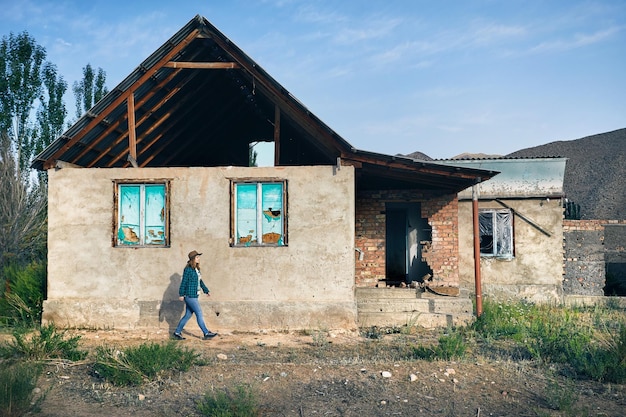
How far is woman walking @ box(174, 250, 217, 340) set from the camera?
30.2 ft

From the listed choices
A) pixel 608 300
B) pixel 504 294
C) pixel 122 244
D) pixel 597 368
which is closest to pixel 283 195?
pixel 122 244

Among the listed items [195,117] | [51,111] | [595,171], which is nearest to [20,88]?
[51,111]

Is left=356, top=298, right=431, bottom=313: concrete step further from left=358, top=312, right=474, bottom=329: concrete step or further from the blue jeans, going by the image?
the blue jeans

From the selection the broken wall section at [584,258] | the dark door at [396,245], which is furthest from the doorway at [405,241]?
the broken wall section at [584,258]

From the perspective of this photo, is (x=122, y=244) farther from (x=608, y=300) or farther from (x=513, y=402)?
(x=608, y=300)

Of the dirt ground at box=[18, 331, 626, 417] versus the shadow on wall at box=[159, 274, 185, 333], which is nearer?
the dirt ground at box=[18, 331, 626, 417]

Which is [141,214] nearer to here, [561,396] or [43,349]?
[43,349]

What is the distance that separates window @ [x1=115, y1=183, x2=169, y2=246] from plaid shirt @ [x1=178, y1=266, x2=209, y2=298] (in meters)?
1.12

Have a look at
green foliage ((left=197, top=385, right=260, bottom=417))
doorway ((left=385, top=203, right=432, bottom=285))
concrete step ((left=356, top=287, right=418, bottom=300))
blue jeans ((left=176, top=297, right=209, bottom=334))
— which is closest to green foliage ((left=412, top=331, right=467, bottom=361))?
green foliage ((left=197, top=385, right=260, bottom=417))

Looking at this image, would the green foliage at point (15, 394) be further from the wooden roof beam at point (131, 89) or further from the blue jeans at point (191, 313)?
the wooden roof beam at point (131, 89)

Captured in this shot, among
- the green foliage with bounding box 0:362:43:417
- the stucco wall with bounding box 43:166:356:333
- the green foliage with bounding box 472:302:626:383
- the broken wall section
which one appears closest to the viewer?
the green foliage with bounding box 0:362:43:417

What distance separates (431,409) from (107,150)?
27.6 feet

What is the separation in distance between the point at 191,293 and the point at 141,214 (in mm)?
2032

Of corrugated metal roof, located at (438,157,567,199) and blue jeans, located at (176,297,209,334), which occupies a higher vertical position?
corrugated metal roof, located at (438,157,567,199)
